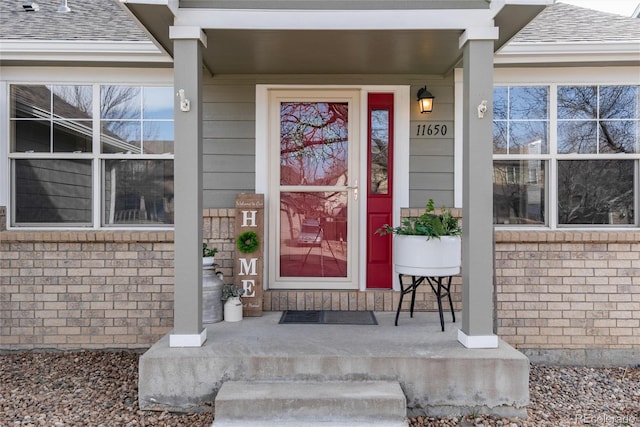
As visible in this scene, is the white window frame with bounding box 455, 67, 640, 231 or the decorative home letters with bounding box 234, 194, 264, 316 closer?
the decorative home letters with bounding box 234, 194, 264, 316

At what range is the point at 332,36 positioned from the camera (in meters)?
3.17

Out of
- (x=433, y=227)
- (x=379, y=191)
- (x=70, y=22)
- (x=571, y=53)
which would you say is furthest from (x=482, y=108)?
(x=70, y=22)

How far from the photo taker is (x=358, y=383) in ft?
9.22

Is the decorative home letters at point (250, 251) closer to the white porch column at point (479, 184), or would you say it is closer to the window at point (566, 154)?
the white porch column at point (479, 184)

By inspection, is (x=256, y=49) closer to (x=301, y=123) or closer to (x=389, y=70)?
(x=301, y=123)

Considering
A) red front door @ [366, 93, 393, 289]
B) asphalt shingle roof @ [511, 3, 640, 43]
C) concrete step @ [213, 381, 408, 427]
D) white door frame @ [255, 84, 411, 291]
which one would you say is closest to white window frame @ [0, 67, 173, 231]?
white door frame @ [255, 84, 411, 291]

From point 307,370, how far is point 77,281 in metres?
2.41

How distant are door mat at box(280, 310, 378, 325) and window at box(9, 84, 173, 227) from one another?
1.44 meters

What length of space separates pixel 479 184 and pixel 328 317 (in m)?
1.67

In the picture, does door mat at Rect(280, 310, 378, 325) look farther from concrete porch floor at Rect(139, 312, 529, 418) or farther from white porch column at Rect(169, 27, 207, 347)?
white porch column at Rect(169, 27, 207, 347)

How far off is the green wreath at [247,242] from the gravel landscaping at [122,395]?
1308 mm

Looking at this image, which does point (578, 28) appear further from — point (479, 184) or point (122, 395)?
point (122, 395)

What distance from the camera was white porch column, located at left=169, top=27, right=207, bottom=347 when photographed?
9.75ft

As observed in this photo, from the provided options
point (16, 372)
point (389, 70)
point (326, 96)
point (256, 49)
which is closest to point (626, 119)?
point (389, 70)
